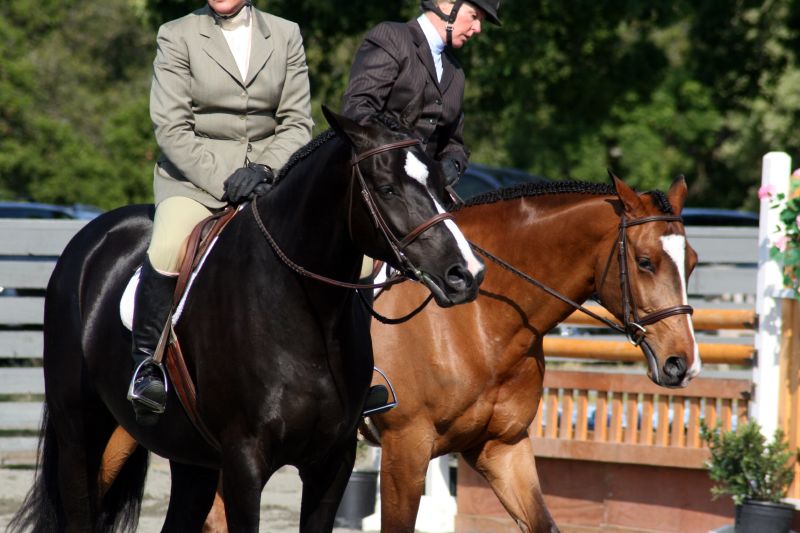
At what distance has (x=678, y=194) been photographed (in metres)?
5.77

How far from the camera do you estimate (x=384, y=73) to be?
5.73m

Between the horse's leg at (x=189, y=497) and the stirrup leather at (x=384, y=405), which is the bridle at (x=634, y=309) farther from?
the horse's leg at (x=189, y=497)

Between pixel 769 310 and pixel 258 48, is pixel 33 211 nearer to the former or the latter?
pixel 769 310

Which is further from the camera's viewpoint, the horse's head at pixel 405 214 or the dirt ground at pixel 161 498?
the dirt ground at pixel 161 498

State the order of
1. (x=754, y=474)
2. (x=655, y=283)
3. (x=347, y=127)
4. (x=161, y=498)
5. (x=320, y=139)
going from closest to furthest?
1. (x=347, y=127)
2. (x=320, y=139)
3. (x=655, y=283)
4. (x=754, y=474)
5. (x=161, y=498)

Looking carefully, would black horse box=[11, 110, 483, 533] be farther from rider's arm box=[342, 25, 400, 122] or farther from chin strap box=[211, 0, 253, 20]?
rider's arm box=[342, 25, 400, 122]

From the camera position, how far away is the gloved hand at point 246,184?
16.0 feet

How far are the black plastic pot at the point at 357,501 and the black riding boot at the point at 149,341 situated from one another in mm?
3715

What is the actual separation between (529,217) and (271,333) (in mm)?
1799

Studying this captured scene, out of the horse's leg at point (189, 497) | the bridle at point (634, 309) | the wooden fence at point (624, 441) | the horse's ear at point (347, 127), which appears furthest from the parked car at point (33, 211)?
the horse's ear at point (347, 127)

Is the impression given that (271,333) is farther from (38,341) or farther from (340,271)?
(38,341)

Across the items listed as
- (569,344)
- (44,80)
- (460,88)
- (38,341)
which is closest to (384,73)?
(460,88)

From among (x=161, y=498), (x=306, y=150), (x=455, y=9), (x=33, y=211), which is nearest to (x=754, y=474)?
(x=455, y=9)

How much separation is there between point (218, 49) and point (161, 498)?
16.9 feet
